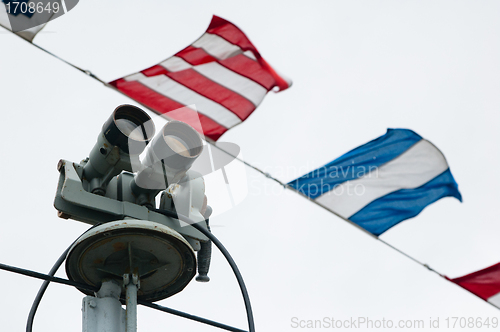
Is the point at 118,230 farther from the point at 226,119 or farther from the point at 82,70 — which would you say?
the point at 226,119

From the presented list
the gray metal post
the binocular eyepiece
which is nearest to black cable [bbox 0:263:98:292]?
the gray metal post

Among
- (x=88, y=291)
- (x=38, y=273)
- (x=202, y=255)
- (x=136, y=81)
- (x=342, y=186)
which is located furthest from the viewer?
(x=342, y=186)

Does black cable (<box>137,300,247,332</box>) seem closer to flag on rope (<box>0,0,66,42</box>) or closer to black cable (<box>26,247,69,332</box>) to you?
black cable (<box>26,247,69,332</box>)

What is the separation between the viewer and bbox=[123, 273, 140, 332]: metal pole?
510 centimetres

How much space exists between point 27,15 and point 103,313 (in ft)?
8.94

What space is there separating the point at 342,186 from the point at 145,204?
2521mm

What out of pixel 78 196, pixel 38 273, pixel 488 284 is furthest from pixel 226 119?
pixel 488 284

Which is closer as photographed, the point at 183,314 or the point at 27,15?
the point at 183,314

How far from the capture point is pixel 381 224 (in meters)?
7.67

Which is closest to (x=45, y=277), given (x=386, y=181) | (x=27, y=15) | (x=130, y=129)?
(x=130, y=129)

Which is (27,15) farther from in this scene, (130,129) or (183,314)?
(183,314)

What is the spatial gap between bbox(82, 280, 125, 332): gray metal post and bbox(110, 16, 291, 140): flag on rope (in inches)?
83.6

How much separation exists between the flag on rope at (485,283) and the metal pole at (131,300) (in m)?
3.99

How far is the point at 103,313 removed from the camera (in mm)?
5289
